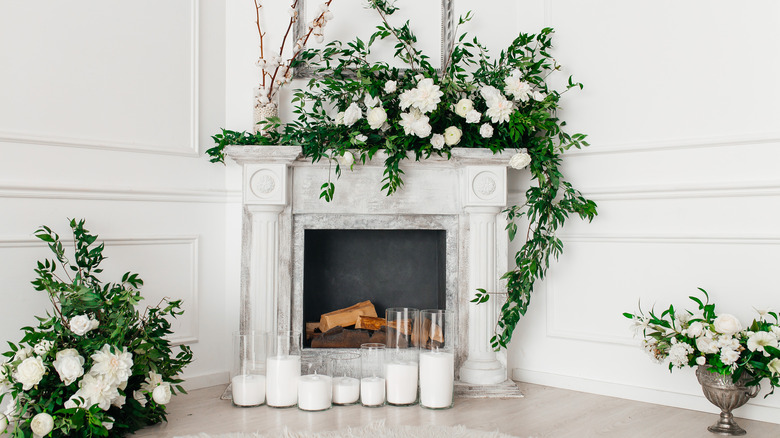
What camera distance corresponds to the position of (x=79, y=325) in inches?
82.2

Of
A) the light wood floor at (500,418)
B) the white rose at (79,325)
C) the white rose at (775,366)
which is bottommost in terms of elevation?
the light wood floor at (500,418)

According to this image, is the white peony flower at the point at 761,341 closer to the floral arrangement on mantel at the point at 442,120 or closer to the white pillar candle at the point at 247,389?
the floral arrangement on mantel at the point at 442,120

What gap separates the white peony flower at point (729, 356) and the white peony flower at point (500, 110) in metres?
1.20

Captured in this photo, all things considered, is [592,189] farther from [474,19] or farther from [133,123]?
[133,123]

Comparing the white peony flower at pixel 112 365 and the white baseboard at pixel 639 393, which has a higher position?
the white peony flower at pixel 112 365

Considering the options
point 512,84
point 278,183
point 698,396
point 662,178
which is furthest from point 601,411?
point 278,183

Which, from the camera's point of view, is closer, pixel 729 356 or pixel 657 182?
pixel 729 356

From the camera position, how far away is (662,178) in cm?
267

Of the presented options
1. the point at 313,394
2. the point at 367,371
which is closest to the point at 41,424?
the point at 313,394

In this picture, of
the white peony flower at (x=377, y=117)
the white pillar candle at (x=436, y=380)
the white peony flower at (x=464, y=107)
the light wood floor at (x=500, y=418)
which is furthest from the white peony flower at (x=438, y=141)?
the light wood floor at (x=500, y=418)

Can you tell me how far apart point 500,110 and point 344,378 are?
128 cm

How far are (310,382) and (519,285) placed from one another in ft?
3.24

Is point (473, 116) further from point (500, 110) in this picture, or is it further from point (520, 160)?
point (520, 160)

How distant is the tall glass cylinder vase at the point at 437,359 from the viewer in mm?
2492
